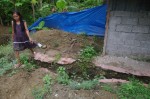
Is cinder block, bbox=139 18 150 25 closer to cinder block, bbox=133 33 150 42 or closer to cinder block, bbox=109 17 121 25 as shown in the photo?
cinder block, bbox=133 33 150 42

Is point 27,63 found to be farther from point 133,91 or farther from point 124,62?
point 133,91

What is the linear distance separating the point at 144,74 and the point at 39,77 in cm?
285

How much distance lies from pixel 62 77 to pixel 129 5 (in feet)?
9.74

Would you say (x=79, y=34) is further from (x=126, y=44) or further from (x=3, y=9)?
(x=3, y=9)

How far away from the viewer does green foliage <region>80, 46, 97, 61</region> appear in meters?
6.33

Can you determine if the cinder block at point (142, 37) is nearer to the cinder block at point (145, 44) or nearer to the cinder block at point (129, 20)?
the cinder block at point (145, 44)

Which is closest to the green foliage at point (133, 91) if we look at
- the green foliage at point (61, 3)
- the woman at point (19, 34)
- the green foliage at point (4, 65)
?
the woman at point (19, 34)

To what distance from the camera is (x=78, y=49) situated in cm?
687

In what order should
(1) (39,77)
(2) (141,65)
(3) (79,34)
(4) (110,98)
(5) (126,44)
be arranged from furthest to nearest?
(3) (79,34), (5) (126,44), (2) (141,65), (1) (39,77), (4) (110,98)

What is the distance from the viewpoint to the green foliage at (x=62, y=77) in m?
5.04

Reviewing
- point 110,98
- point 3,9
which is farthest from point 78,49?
point 3,9

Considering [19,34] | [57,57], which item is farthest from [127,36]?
[19,34]

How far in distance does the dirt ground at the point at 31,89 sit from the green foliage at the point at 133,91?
0.77 feet

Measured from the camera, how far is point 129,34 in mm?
6328
